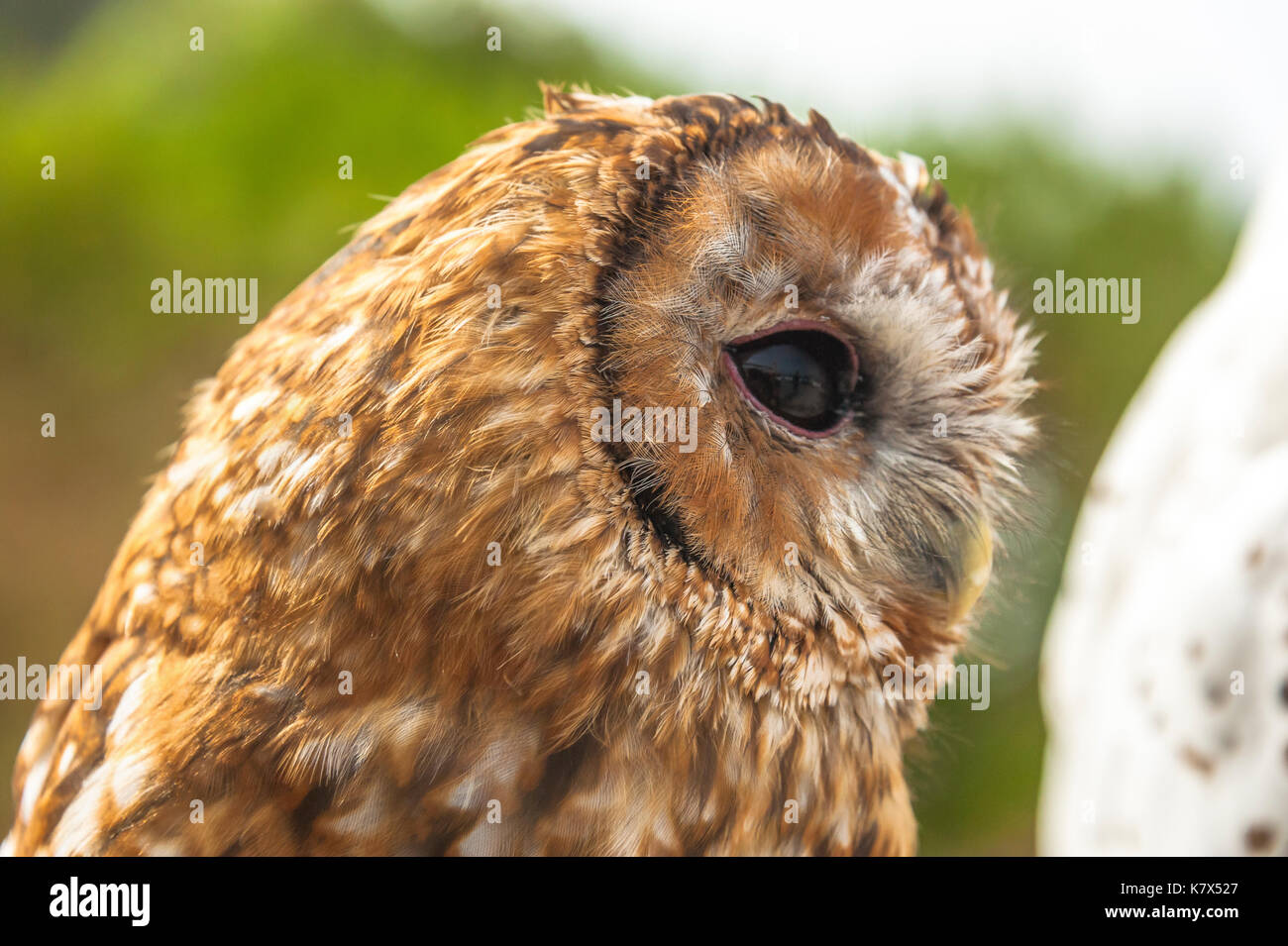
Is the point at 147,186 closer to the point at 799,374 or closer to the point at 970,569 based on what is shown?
the point at 799,374

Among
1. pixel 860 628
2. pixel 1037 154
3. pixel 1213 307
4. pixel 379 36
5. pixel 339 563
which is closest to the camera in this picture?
pixel 339 563

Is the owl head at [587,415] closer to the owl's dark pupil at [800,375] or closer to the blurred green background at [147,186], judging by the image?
the owl's dark pupil at [800,375]

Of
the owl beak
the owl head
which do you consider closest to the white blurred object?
the owl beak

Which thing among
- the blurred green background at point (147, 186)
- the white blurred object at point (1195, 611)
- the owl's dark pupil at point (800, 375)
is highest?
the blurred green background at point (147, 186)

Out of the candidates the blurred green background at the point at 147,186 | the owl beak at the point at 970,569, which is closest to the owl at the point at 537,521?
the owl beak at the point at 970,569

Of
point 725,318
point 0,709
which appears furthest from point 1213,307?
point 0,709
